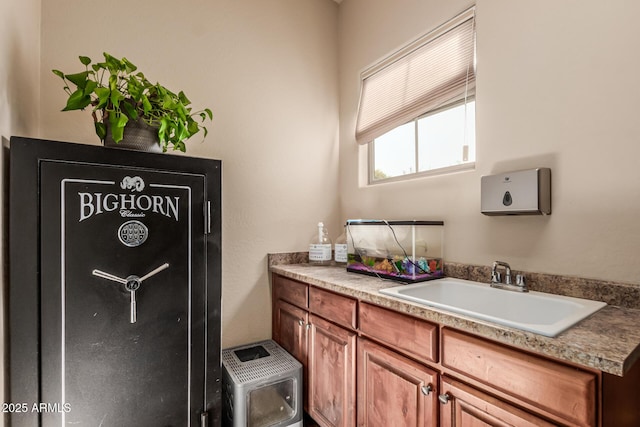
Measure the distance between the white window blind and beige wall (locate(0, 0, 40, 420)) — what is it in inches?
72.9

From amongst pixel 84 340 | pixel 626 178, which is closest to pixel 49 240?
pixel 84 340

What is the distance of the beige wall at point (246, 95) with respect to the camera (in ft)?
5.34

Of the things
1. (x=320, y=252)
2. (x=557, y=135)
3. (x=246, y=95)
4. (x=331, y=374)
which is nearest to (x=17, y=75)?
(x=246, y=95)

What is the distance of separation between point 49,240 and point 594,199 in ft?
6.86

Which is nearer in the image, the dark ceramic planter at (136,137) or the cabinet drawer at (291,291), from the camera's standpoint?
the dark ceramic planter at (136,137)

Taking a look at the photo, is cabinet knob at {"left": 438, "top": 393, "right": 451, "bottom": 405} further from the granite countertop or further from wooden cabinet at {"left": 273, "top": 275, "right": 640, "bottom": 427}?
the granite countertop

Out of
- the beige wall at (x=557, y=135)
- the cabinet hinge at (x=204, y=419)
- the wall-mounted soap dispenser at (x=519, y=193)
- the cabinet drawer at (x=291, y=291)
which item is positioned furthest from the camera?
the cabinet drawer at (x=291, y=291)

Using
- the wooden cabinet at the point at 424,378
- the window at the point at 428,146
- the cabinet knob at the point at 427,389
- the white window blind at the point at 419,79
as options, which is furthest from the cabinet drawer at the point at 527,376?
the white window blind at the point at 419,79

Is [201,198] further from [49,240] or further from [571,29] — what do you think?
[571,29]

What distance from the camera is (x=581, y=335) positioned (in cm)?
82

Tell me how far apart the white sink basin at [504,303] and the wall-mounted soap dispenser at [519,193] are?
354mm

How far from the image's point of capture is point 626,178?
1117mm

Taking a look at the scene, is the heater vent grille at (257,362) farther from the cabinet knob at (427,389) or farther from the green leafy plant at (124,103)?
the green leafy plant at (124,103)

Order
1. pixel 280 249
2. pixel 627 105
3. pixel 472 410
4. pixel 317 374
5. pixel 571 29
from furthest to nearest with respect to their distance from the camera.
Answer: pixel 280 249
pixel 317 374
pixel 571 29
pixel 627 105
pixel 472 410
